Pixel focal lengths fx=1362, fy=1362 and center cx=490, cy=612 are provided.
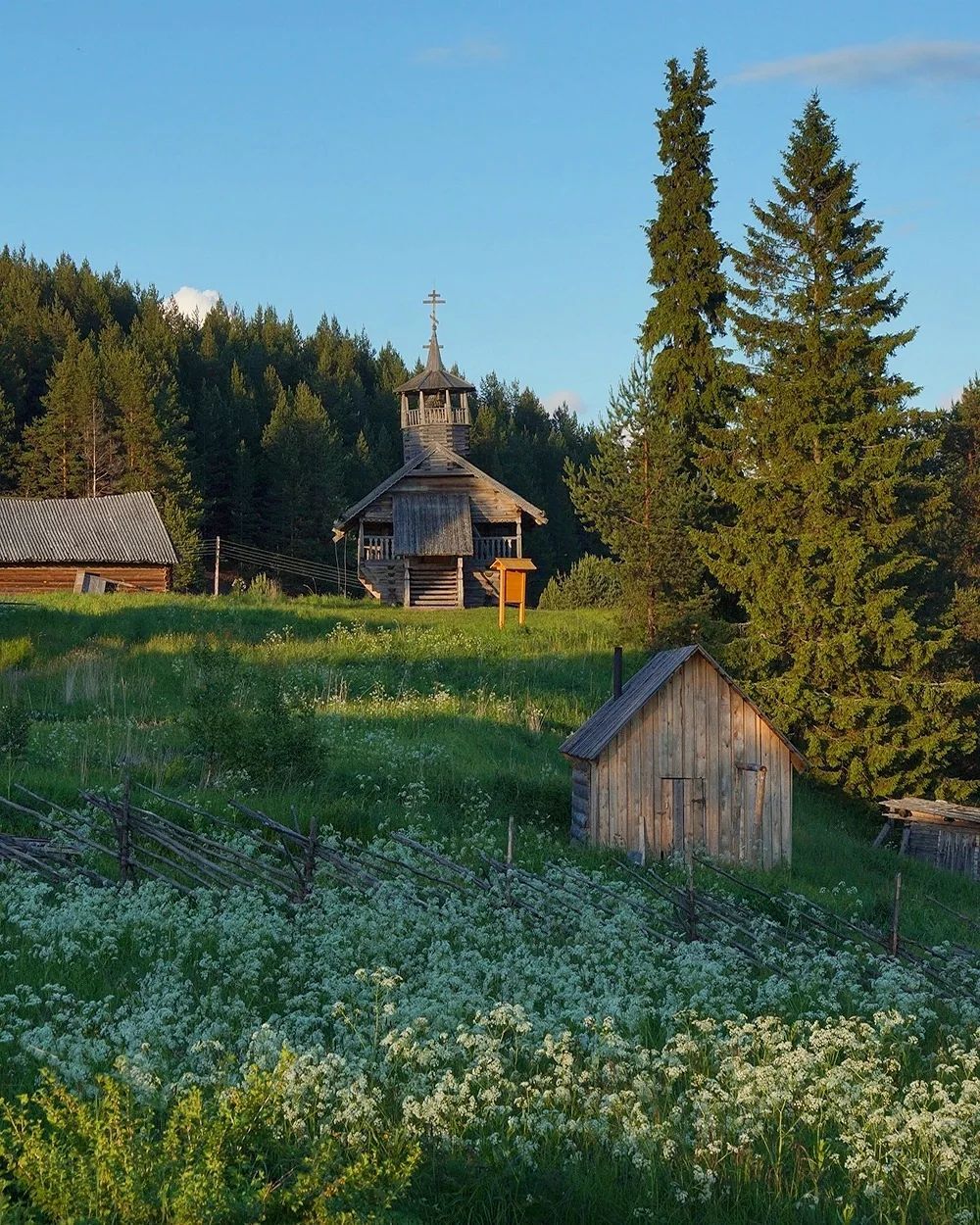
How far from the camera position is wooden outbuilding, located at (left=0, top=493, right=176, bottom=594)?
5153 centimetres

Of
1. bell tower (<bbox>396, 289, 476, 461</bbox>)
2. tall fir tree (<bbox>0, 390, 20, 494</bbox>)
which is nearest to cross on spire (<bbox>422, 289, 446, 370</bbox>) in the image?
bell tower (<bbox>396, 289, 476, 461</bbox>)

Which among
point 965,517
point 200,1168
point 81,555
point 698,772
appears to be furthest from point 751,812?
point 81,555

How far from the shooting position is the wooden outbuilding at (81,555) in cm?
5153

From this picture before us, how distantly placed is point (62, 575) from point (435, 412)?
16488 mm

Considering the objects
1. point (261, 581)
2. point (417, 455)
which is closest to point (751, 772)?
point (261, 581)

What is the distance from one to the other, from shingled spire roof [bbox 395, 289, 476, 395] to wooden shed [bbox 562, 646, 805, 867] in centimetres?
3439

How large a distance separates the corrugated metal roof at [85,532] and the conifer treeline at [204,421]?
902 cm

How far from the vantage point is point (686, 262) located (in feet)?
147

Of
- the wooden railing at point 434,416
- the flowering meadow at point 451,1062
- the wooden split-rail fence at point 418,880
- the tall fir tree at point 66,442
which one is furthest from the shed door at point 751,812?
the tall fir tree at point 66,442

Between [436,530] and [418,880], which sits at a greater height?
[436,530]

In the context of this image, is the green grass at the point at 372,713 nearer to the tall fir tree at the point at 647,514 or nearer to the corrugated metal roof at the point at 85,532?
the tall fir tree at the point at 647,514

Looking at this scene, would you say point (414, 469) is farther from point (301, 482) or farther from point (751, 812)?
point (751, 812)

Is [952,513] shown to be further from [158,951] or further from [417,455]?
[158,951]

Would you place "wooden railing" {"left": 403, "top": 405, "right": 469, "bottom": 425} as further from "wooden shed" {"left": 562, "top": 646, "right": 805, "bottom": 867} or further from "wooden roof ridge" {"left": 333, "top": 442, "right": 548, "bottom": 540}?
"wooden shed" {"left": 562, "top": 646, "right": 805, "bottom": 867}
